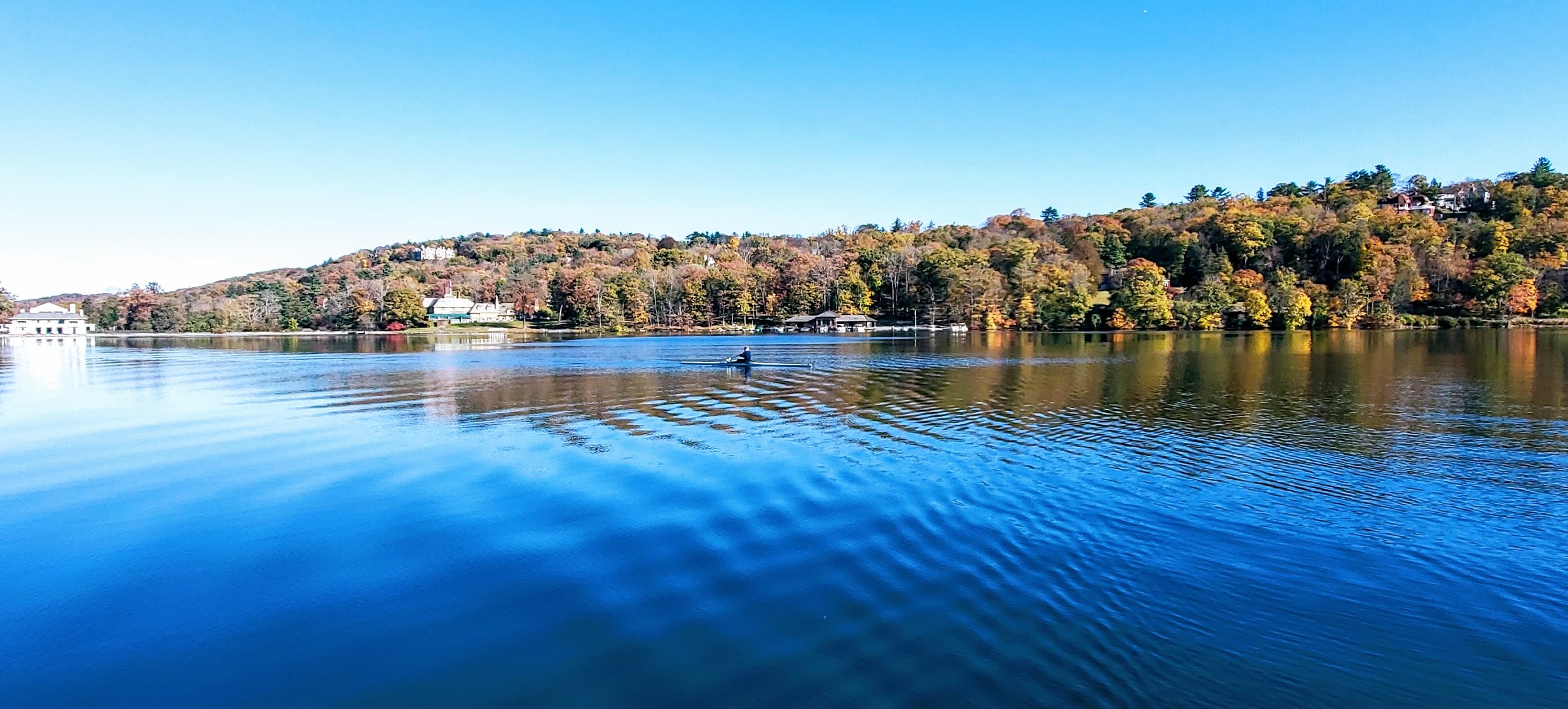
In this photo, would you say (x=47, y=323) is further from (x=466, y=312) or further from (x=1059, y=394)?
(x=1059, y=394)

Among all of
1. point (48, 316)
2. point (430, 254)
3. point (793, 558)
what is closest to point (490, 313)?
point (48, 316)

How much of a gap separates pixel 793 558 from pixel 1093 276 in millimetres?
97033

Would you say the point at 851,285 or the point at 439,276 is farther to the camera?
the point at 439,276

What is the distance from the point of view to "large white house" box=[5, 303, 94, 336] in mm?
97812

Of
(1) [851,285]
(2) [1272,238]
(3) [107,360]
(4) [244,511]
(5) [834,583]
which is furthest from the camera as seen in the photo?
(1) [851,285]

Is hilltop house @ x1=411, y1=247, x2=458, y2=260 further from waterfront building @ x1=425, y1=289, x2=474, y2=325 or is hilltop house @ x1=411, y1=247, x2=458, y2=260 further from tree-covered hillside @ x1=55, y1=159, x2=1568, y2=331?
waterfront building @ x1=425, y1=289, x2=474, y2=325

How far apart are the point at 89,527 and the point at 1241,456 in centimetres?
1663

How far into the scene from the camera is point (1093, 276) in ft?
316

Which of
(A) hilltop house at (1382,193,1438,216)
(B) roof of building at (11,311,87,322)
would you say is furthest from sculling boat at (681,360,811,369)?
(B) roof of building at (11,311,87,322)

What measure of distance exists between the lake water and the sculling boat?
15.5 m

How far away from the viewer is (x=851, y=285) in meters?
103

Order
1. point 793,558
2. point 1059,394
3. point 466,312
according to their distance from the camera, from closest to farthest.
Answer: point 793,558, point 1059,394, point 466,312

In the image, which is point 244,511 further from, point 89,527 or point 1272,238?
point 1272,238

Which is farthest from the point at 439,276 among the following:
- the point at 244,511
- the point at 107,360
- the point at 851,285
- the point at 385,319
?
the point at 244,511
